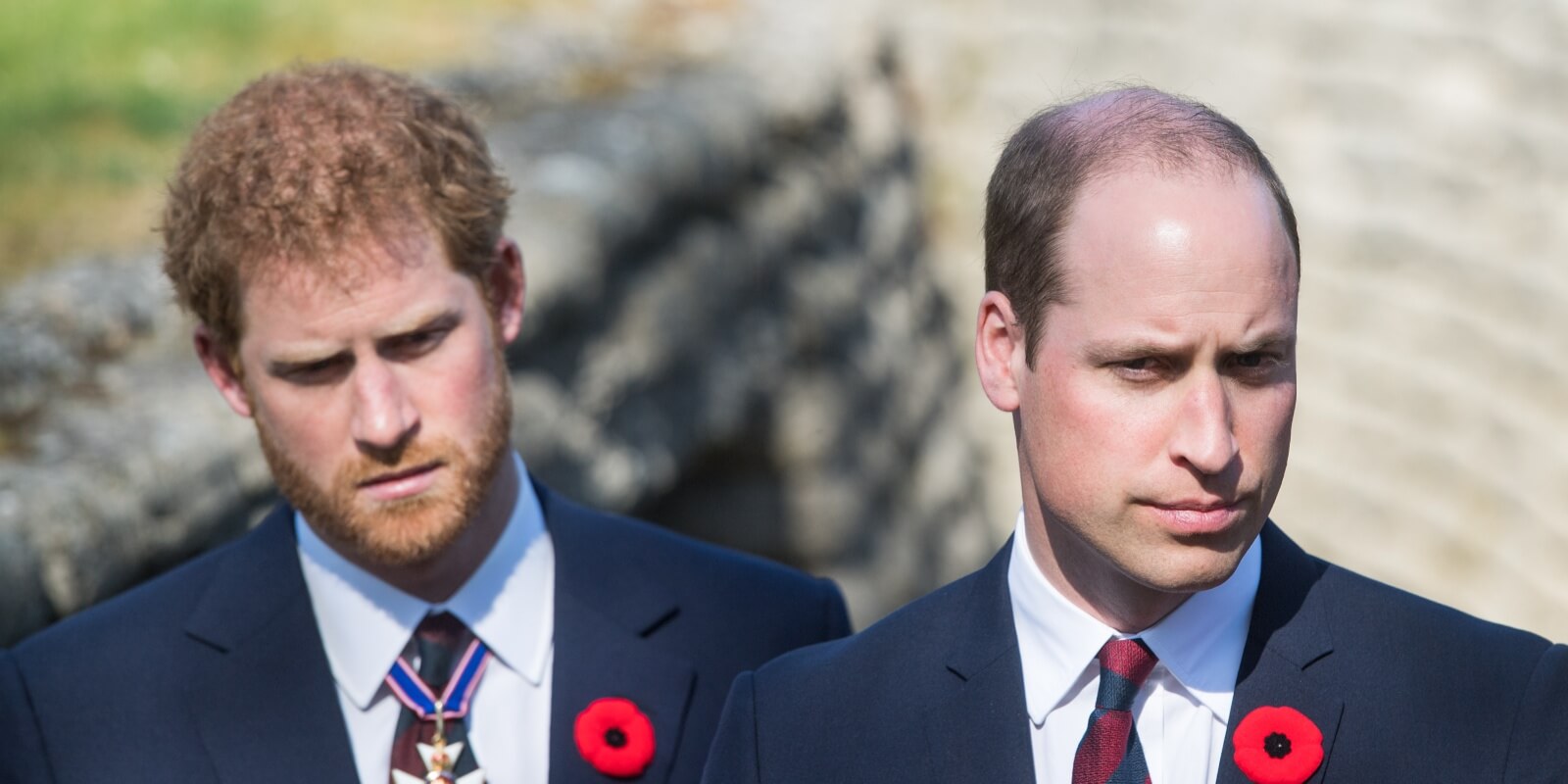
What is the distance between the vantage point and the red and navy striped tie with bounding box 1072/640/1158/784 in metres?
2.25

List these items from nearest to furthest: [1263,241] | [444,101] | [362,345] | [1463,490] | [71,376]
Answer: [1263,241], [362,345], [444,101], [71,376], [1463,490]

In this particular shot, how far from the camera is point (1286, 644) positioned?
91.7 inches

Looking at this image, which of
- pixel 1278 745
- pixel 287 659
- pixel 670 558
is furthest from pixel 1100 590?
pixel 287 659

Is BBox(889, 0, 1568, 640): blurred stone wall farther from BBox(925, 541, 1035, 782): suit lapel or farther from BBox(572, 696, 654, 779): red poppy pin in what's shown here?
BBox(925, 541, 1035, 782): suit lapel

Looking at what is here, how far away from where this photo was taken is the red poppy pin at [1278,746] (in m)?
2.22

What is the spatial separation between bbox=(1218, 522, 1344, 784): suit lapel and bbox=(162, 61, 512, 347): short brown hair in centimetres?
131

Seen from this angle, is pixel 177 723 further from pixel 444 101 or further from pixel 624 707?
pixel 444 101

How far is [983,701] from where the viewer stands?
7.76ft

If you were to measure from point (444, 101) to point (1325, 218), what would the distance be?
17.9ft

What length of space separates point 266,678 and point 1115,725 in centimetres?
136

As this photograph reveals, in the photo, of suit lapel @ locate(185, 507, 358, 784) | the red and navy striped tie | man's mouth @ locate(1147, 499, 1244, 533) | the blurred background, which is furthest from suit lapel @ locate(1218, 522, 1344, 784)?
the blurred background

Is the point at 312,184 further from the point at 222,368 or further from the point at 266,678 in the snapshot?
the point at 266,678

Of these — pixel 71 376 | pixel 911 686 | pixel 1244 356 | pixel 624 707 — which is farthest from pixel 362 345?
pixel 71 376

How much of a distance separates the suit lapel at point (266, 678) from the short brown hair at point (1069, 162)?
1247mm
